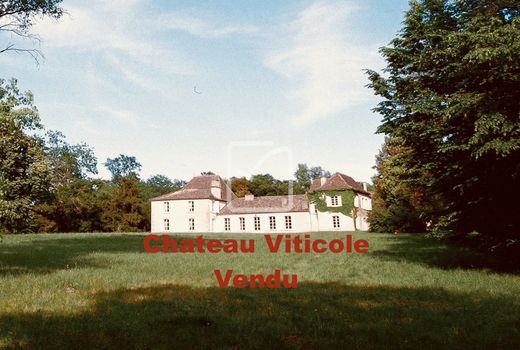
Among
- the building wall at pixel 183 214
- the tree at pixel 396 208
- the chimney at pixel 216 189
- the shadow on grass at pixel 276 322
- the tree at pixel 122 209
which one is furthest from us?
the chimney at pixel 216 189

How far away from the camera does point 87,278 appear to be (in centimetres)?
1259

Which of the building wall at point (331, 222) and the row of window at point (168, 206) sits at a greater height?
the row of window at point (168, 206)

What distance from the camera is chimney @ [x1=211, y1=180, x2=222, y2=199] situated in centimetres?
6280

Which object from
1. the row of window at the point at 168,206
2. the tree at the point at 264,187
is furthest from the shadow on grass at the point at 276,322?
the tree at the point at 264,187

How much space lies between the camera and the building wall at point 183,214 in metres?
60.8

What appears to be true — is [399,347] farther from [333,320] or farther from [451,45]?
[451,45]

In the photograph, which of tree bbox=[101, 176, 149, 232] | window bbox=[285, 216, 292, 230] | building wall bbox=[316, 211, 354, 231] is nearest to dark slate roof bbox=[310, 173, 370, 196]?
building wall bbox=[316, 211, 354, 231]

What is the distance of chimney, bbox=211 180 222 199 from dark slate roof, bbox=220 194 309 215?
218 centimetres

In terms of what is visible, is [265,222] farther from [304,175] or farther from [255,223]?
[304,175]

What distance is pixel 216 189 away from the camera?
209 ft

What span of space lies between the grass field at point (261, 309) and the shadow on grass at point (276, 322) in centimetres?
2

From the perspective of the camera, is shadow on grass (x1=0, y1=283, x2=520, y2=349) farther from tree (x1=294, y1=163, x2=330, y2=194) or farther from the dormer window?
tree (x1=294, y1=163, x2=330, y2=194)

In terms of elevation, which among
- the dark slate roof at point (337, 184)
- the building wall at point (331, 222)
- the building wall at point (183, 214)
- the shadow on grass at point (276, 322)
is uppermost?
the dark slate roof at point (337, 184)

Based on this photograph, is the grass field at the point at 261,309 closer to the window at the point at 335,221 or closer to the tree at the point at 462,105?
the tree at the point at 462,105
